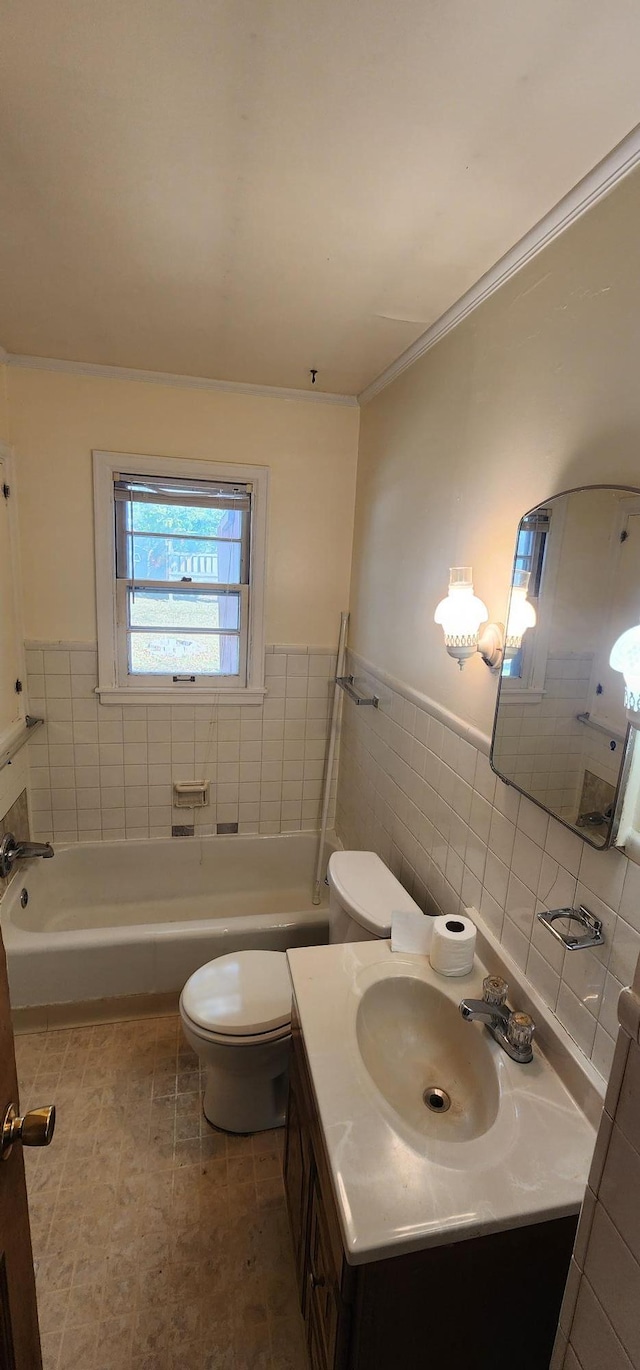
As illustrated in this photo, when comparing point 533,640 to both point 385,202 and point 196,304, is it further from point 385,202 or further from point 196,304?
point 196,304

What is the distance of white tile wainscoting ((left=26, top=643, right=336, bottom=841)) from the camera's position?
2633 mm

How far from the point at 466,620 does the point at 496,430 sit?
46 centimetres

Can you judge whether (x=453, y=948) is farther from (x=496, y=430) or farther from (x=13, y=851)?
(x=13, y=851)

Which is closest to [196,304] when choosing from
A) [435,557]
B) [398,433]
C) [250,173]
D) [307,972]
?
[250,173]

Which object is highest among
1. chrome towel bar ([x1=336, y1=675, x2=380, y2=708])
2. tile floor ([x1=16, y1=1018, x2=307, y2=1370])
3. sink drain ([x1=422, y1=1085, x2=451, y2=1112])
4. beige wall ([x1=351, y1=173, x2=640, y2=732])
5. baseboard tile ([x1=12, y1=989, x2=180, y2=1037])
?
beige wall ([x1=351, y1=173, x2=640, y2=732])

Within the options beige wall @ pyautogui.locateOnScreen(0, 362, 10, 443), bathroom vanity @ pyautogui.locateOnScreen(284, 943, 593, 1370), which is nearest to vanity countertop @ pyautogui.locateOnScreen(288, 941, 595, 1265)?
bathroom vanity @ pyautogui.locateOnScreen(284, 943, 593, 1370)

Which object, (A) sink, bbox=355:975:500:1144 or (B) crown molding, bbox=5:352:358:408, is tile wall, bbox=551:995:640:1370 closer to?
(A) sink, bbox=355:975:500:1144

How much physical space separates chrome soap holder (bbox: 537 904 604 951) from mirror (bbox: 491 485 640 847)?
15 centimetres

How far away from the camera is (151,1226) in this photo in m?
1.54

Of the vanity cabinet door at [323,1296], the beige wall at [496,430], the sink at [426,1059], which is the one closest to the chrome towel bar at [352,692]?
the beige wall at [496,430]

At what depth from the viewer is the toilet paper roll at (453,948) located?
4.50ft

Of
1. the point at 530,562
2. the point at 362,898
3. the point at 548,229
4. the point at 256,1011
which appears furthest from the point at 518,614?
the point at 256,1011

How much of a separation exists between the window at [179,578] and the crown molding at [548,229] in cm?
113

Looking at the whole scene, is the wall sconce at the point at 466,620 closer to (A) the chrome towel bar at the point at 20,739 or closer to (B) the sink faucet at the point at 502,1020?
(B) the sink faucet at the point at 502,1020
